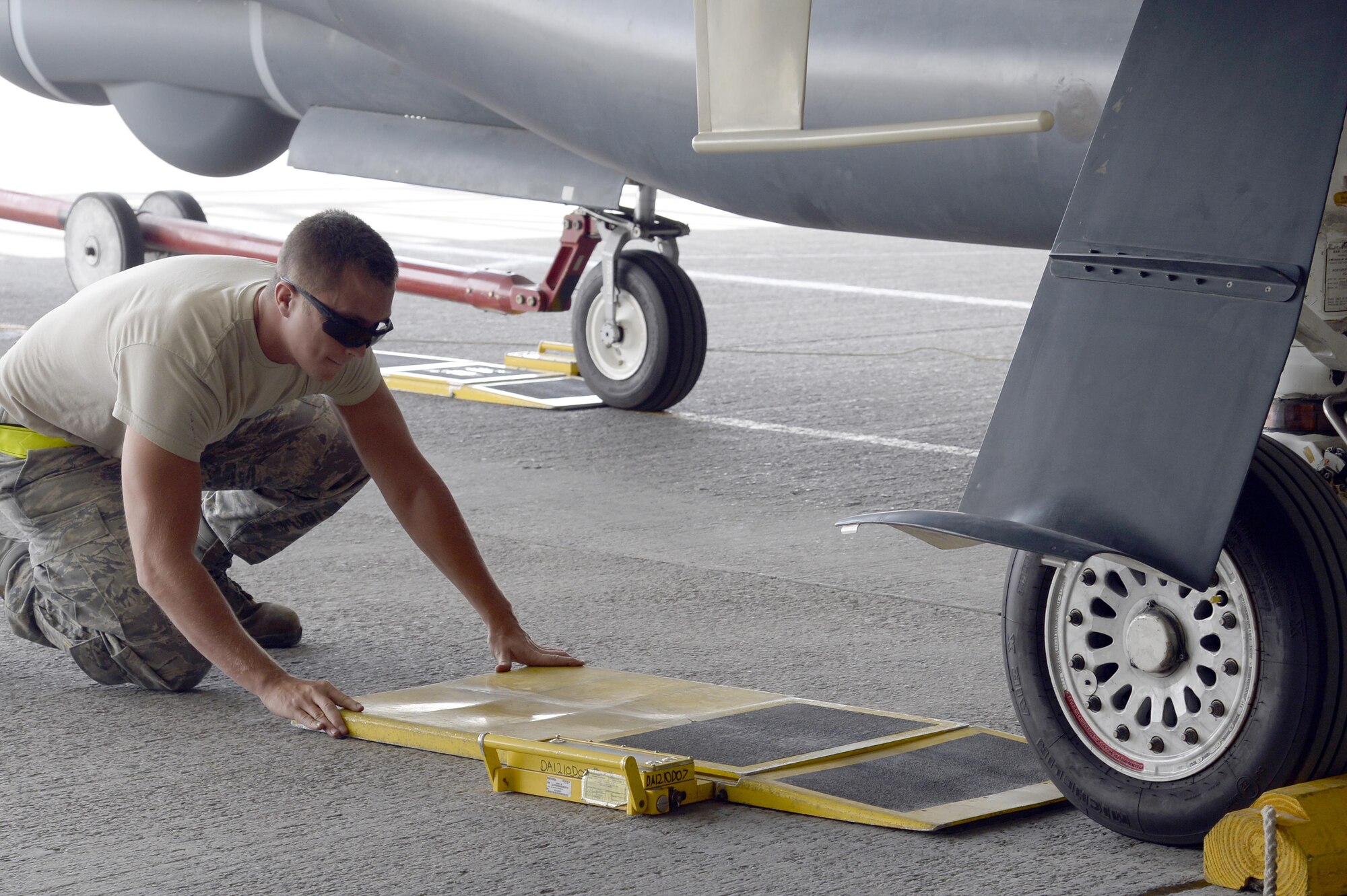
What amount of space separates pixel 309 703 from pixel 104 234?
5643 mm

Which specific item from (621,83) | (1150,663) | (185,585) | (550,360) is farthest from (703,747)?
(550,360)

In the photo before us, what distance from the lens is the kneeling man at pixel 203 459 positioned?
11.1ft

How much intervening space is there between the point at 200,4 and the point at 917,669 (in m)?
4.81

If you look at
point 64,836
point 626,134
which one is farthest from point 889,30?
point 64,836

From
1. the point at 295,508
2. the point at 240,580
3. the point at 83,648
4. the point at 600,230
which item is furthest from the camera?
the point at 600,230

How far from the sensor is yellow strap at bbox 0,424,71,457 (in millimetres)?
3820

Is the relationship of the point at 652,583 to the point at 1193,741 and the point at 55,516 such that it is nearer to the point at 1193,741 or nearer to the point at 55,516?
the point at 55,516

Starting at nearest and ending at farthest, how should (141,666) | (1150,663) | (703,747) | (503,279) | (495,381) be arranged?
1. (1150,663)
2. (703,747)
3. (141,666)
4. (503,279)
5. (495,381)

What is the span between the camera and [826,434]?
693 cm

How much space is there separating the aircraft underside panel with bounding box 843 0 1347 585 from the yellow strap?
1.99 meters

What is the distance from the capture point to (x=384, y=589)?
4703 millimetres

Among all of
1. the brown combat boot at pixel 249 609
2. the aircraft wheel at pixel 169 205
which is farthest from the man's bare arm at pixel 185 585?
the aircraft wheel at pixel 169 205

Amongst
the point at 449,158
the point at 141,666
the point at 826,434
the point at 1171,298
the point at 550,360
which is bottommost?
the point at 141,666

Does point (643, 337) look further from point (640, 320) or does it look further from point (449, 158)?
point (449, 158)
